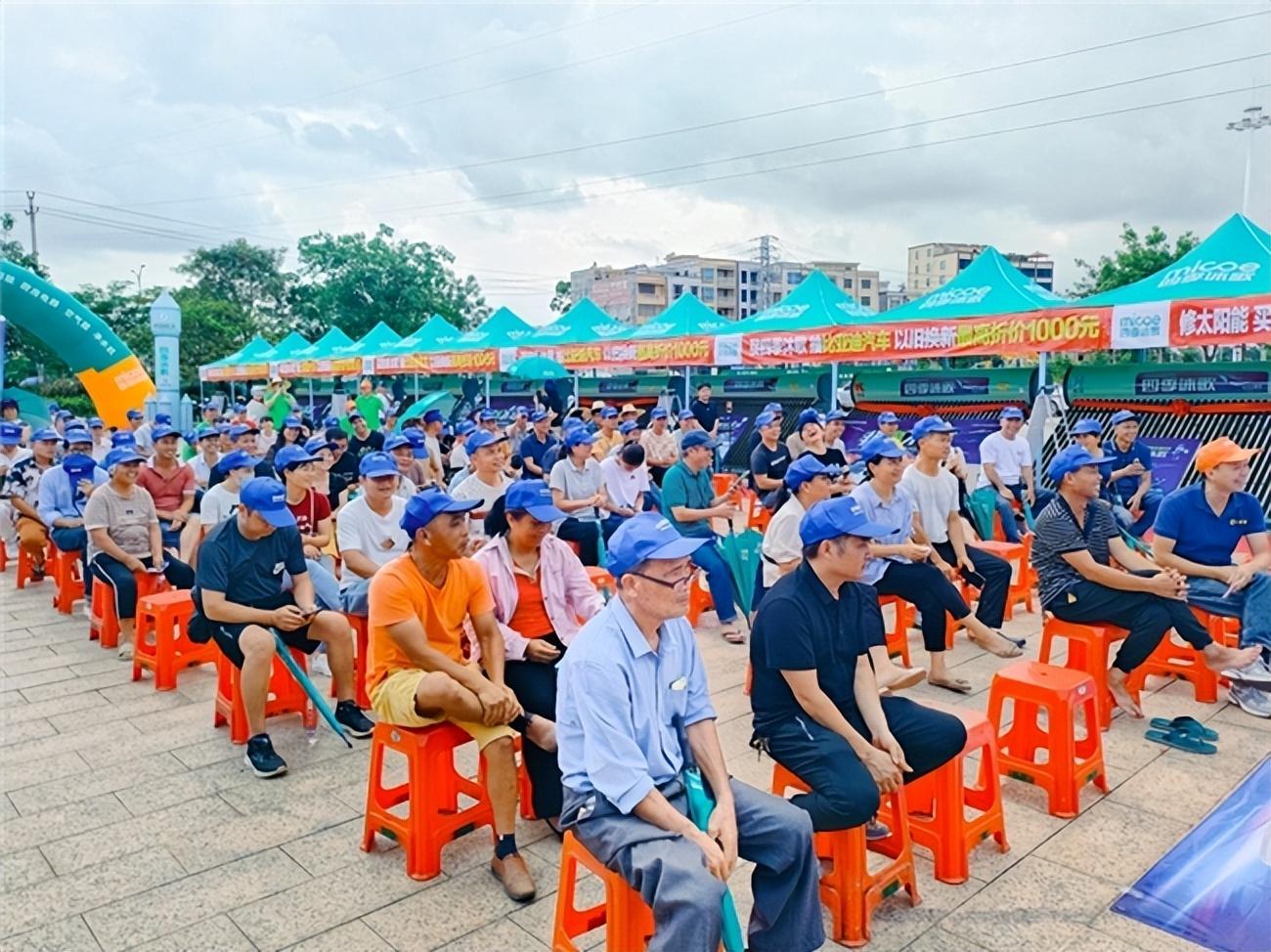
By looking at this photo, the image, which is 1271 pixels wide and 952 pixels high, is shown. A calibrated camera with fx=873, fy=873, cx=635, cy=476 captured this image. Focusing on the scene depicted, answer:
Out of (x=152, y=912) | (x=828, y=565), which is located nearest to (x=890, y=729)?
(x=828, y=565)

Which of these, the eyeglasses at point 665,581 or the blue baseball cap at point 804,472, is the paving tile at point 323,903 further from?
the blue baseball cap at point 804,472

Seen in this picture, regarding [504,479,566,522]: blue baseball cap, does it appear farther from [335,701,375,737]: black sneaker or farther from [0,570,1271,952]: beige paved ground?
[335,701,375,737]: black sneaker

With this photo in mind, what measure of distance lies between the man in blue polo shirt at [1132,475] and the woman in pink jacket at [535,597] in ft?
19.1

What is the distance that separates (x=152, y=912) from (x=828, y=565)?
8.26 feet

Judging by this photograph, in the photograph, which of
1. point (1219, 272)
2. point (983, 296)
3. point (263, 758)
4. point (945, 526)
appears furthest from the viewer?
point (983, 296)

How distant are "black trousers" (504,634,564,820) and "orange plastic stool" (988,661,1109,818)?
1.82 m

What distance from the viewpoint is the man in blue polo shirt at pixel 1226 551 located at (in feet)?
14.9

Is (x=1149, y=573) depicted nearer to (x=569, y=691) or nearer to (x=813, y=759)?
(x=813, y=759)

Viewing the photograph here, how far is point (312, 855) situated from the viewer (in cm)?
323

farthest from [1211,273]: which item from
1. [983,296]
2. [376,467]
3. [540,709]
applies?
[540,709]

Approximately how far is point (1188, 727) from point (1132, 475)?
405 centimetres

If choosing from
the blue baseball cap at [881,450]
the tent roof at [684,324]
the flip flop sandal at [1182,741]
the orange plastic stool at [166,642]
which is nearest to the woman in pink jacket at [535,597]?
the blue baseball cap at [881,450]

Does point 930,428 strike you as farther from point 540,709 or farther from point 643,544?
point 643,544

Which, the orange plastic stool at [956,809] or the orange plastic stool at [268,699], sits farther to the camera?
the orange plastic stool at [268,699]
